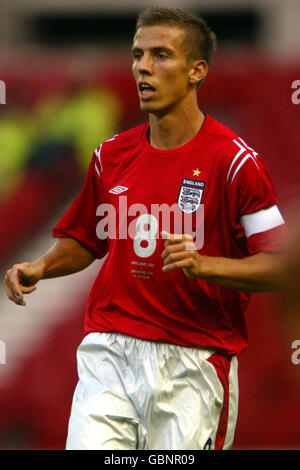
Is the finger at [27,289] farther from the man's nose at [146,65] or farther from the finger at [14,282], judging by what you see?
the man's nose at [146,65]

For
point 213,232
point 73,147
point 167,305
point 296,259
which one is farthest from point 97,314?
point 73,147

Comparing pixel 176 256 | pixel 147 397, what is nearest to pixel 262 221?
pixel 176 256

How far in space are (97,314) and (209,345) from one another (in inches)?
20.7

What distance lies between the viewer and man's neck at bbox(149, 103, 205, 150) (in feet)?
14.7

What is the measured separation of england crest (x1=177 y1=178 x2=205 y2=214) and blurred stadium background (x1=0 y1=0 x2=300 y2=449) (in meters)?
2.38

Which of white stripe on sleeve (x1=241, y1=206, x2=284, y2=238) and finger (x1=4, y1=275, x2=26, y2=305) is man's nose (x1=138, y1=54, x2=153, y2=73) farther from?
finger (x1=4, y1=275, x2=26, y2=305)

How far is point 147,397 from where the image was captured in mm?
4199

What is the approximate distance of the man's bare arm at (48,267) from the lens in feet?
14.4

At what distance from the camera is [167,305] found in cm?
432

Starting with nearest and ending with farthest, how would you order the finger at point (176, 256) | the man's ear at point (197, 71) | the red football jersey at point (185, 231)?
the finger at point (176, 256) → the red football jersey at point (185, 231) → the man's ear at point (197, 71)

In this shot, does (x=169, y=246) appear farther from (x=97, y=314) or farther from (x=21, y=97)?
(x=21, y=97)

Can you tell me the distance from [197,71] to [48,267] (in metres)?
1.14

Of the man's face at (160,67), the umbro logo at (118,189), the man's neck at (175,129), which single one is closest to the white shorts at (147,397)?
the umbro logo at (118,189)

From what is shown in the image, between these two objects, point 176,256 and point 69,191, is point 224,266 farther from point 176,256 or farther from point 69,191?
point 69,191
